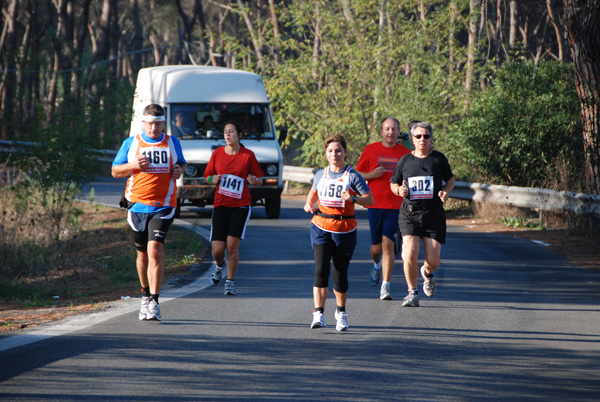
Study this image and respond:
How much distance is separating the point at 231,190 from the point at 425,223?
2299mm

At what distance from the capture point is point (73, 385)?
18.2 ft

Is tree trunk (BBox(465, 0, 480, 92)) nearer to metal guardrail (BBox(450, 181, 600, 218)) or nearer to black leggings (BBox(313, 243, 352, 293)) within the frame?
metal guardrail (BBox(450, 181, 600, 218))

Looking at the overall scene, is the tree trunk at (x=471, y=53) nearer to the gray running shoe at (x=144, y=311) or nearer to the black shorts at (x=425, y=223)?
the black shorts at (x=425, y=223)

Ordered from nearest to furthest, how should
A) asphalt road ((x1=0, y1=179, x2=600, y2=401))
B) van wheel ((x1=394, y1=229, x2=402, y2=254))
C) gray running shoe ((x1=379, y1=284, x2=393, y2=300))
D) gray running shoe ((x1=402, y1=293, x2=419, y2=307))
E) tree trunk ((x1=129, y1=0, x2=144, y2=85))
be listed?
asphalt road ((x1=0, y1=179, x2=600, y2=401)), gray running shoe ((x1=402, y1=293, x2=419, y2=307)), gray running shoe ((x1=379, y1=284, x2=393, y2=300)), van wheel ((x1=394, y1=229, x2=402, y2=254)), tree trunk ((x1=129, y1=0, x2=144, y2=85))

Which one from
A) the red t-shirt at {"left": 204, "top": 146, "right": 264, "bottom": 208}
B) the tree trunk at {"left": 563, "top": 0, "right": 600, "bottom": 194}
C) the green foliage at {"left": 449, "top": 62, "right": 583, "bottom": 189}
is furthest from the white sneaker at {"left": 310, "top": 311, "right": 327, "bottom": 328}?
the green foliage at {"left": 449, "top": 62, "right": 583, "bottom": 189}

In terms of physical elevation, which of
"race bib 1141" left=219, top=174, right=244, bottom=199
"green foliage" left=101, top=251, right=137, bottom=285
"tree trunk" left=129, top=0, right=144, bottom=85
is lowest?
"green foliage" left=101, top=251, right=137, bottom=285

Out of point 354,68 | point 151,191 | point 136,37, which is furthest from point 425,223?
point 136,37

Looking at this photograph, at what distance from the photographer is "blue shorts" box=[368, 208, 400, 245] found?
917cm

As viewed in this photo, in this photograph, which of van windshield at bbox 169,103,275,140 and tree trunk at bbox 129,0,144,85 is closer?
van windshield at bbox 169,103,275,140

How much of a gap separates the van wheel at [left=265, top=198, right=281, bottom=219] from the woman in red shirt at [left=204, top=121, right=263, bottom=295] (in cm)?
838

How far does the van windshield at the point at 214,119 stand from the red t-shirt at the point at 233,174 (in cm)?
784

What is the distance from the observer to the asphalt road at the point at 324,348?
5539 mm

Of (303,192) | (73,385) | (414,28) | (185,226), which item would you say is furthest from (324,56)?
(73,385)

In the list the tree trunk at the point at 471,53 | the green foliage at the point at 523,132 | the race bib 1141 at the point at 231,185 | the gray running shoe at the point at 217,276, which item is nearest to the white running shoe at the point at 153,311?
the race bib 1141 at the point at 231,185
